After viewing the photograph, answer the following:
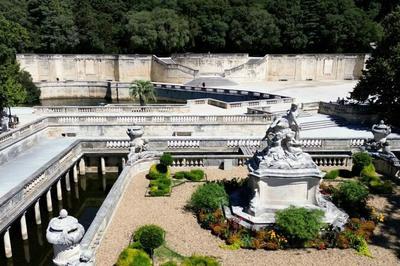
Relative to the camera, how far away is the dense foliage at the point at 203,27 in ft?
231

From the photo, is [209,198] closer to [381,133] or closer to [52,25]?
[381,133]

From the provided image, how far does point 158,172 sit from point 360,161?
11.0 meters

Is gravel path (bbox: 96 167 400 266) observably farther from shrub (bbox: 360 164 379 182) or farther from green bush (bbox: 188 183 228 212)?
shrub (bbox: 360 164 379 182)

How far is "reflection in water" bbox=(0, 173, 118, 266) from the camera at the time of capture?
21328 mm

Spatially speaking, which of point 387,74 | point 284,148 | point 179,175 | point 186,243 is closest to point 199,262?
point 186,243

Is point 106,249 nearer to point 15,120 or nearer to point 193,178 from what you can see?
point 193,178

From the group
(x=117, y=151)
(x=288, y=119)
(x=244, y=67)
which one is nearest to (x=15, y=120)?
(x=117, y=151)

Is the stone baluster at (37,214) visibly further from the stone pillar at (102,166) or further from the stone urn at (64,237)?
the stone urn at (64,237)

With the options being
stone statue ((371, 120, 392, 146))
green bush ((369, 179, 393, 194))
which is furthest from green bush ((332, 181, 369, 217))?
stone statue ((371, 120, 392, 146))

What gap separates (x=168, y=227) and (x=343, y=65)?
60.0 meters

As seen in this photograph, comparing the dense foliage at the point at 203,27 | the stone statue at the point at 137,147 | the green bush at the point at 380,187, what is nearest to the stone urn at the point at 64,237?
the stone statue at the point at 137,147

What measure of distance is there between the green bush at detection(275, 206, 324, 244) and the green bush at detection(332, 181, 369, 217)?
2.67 metres

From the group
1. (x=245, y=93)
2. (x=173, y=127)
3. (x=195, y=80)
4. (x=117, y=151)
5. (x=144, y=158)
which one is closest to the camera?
(x=144, y=158)

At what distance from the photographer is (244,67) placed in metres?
66.5
